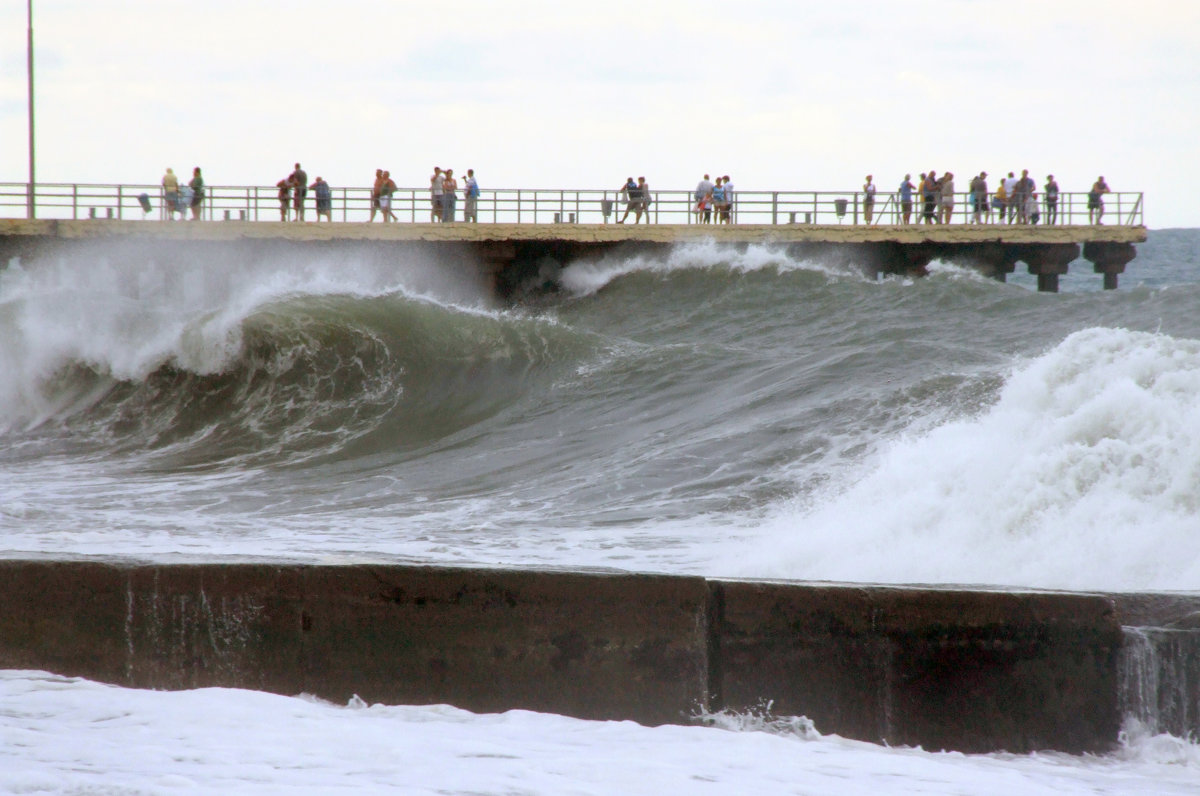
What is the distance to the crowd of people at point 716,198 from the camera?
883 inches

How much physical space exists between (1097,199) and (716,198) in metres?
7.36

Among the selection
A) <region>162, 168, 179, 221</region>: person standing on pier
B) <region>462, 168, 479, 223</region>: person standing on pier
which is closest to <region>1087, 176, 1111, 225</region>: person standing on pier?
<region>462, 168, 479, 223</region>: person standing on pier

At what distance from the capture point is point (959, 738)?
12.1ft

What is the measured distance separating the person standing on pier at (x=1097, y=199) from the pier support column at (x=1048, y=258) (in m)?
0.68

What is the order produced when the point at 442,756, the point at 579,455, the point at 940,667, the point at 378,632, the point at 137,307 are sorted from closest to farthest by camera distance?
the point at 442,756, the point at 940,667, the point at 378,632, the point at 579,455, the point at 137,307

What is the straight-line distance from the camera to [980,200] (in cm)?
2398

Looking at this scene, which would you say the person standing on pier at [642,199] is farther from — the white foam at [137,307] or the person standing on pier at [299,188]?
the person standing on pier at [299,188]

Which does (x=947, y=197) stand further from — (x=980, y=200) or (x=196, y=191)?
(x=196, y=191)

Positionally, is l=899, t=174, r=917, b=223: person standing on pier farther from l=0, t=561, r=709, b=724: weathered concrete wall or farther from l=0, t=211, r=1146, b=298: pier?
l=0, t=561, r=709, b=724: weathered concrete wall

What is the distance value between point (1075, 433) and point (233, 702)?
5260 millimetres

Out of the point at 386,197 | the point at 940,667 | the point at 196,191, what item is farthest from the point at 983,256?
the point at 940,667

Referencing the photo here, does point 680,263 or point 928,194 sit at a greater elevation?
point 928,194

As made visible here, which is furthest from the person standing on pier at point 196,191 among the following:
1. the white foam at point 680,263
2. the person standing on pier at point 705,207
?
the person standing on pier at point 705,207

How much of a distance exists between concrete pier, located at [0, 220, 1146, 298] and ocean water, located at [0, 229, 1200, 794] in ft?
1.20
